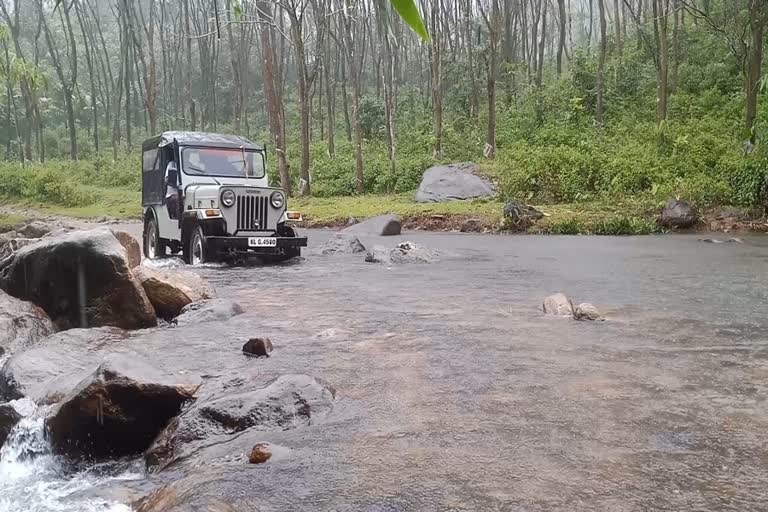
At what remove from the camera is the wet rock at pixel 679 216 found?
52.9ft

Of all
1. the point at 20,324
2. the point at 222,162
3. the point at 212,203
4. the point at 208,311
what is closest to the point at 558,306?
the point at 208,311

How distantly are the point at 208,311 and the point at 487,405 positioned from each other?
12.9ft

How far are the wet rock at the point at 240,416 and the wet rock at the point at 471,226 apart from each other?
14.2m

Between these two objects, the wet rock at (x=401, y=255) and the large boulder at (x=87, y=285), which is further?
the wet rock at (x=401, y=255)

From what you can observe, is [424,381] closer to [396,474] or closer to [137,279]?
[396,474]

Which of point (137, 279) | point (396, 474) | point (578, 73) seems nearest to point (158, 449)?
point (396, 474)

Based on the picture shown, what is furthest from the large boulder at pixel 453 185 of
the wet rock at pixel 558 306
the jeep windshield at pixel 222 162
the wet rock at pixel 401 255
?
the wet rock at pixel 558 306

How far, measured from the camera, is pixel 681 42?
105 ft

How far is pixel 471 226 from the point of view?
1831 cm

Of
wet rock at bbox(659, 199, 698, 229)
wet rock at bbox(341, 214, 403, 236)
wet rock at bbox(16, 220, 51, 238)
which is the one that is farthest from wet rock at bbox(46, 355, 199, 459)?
wet rock at bbox(659, 199, 698, 229)

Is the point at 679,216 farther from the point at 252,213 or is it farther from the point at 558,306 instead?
the point at 558,306

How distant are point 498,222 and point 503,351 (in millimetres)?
12744

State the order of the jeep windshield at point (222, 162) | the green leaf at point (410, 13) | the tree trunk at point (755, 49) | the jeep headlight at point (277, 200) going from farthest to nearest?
the tree trunk at point (755, 49)
the jeep windshield at point (222, 162)
the jeep headlight at point (277, 200)
the green leaf at point (410, 13)

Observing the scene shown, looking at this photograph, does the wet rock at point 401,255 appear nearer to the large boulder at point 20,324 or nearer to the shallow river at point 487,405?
the shallow river at point 487,405
